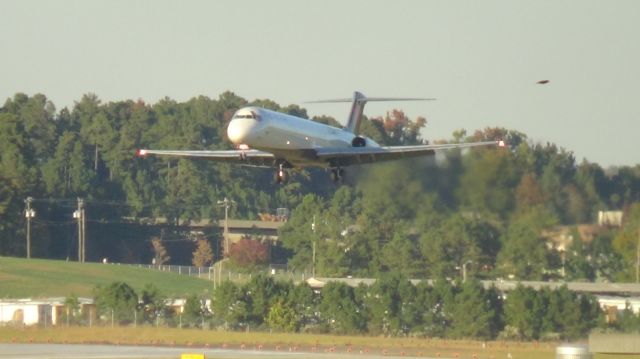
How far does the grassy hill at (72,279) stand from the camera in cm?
11575

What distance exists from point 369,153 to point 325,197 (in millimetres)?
53772

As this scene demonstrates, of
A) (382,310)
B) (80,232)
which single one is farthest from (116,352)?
(80,232)

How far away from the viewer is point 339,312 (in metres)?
86.1

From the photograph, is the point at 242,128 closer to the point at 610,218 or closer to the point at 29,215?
the point at 610,218

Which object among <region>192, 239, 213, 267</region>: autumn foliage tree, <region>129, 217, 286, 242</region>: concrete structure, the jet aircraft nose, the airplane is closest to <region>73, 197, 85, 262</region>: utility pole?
<region>129, 217, 286, 242</region>: concrete structure

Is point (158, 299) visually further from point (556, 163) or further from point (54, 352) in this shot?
point (556, 163)

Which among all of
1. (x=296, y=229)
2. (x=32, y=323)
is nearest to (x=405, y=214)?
(x=32, y=323)

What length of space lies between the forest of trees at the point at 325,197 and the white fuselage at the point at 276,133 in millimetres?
3028

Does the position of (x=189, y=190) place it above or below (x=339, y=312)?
above

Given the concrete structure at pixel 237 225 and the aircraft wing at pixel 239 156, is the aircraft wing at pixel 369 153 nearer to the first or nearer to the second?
the aircraft wing at pixel 239 156

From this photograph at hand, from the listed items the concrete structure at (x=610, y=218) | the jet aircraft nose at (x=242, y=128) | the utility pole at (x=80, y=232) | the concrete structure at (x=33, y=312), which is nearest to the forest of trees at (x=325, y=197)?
the concrete structure at (x=610, y=218)

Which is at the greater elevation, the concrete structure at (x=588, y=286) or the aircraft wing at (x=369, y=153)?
the aircraft wing at (x=369, y=153)

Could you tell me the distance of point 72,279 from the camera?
122 meters

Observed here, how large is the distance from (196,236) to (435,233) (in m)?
78.6
